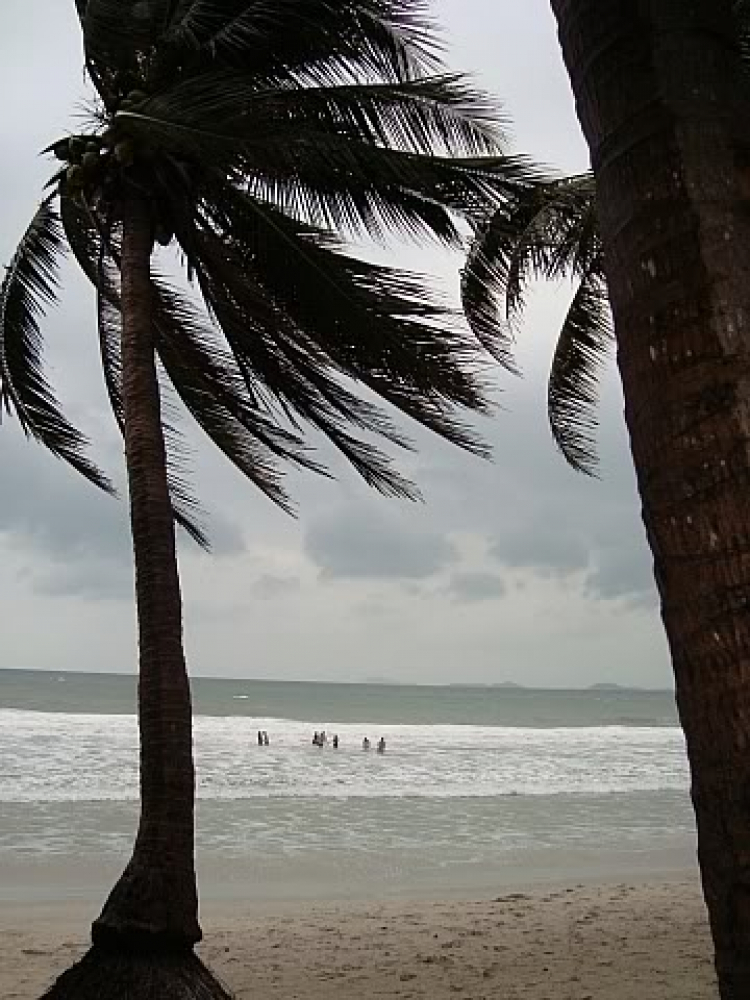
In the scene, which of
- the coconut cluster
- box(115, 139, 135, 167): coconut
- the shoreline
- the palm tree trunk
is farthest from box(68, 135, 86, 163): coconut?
the shoreline

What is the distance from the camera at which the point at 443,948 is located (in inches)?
350

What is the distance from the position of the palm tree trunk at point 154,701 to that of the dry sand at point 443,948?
2493mm

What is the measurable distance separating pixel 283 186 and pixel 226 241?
2.88 ft

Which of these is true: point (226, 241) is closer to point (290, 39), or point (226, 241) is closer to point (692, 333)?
point (290, 39)

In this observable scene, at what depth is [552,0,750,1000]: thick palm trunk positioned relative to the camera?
1928mm

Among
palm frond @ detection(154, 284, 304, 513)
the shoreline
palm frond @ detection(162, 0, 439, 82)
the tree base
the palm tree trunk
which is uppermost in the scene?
palm frond @ detection(162, 0, 439, 82)

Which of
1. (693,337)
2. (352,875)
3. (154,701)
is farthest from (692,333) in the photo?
(352,875)

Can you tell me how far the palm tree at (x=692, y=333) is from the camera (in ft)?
6.33

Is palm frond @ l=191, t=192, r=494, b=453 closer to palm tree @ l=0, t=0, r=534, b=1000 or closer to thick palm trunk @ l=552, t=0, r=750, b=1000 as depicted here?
palm tree @ l=0, t=0, r=534, b=1000

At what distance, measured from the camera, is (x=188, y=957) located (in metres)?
5.18

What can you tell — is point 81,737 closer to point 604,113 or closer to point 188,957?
point 188,957

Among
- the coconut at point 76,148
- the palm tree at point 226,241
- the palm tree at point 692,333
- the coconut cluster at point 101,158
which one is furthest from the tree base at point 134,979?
the coconut at point 76,148

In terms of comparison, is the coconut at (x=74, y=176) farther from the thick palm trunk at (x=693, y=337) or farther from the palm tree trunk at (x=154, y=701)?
the thick palm trunk at (x=693, y=337)

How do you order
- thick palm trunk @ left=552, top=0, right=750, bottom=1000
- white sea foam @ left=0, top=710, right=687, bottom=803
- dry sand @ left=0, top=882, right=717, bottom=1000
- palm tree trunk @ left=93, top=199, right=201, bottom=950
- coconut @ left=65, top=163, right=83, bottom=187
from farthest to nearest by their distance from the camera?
1. white sea foam @ left=0, top=710, right=687, bottom=803
2. dry sand @ left=0, top=882, right=717, bottom=1000
3. coconut @ left=65, top=163, right=83, bottom=187
4. palm tree trunk @ left=93, top=199, right=201, bottom=950
5. thick palm trunk @ left=552, top=0, right=750, bottom=1000
